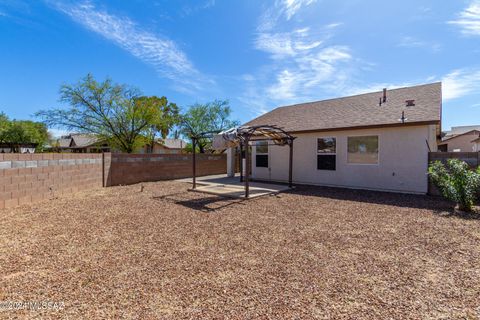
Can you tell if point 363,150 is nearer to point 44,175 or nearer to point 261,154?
point 261,154

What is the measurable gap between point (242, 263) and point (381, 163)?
8108 millimetres

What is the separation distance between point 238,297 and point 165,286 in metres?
0.87

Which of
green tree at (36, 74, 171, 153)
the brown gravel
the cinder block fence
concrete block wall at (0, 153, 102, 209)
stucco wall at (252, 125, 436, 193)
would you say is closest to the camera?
the brown gravel

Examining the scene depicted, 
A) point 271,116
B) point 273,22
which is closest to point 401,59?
point 273,22

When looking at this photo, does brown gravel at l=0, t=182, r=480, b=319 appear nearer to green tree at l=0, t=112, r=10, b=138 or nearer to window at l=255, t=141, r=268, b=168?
window at l=255, t=141, r=268, b=168

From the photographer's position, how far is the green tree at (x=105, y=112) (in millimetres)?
16156

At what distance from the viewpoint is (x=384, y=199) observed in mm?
7711

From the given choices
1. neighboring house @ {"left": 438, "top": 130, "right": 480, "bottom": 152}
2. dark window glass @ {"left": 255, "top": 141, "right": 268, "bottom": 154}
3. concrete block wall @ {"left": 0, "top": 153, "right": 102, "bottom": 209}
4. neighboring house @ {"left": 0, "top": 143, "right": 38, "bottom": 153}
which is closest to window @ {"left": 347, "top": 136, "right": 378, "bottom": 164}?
dark window glass @ {"left": 255, "top": 141, "right": 268, "bottom": 154}

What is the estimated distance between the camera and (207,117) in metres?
20.8

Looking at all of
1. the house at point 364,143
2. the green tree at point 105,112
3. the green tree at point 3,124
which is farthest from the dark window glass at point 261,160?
the green tree at point 3,124

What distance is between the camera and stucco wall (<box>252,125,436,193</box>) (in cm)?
841

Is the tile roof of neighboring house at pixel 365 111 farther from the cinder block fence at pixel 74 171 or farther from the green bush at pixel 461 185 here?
the cinder block fence at pixel 74 171

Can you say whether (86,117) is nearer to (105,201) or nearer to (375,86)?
(105,201)

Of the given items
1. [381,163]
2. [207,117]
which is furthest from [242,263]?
[207,117]
